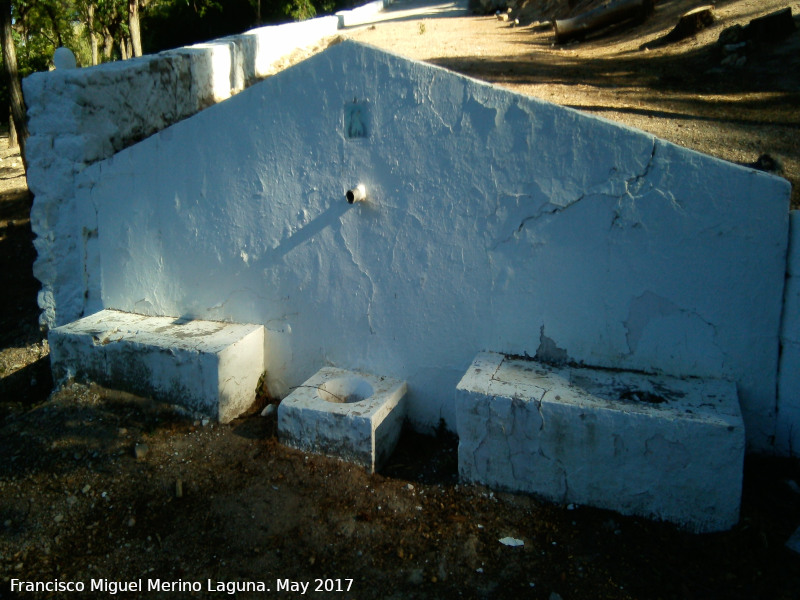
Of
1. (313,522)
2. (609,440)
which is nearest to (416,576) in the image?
(313,522)

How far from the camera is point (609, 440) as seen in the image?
3.23 meters

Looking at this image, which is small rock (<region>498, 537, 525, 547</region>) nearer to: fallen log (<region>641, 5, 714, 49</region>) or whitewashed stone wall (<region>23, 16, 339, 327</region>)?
whitewashed stone wall (<region>23, 16, 339, 327</region>)

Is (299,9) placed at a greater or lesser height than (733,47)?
greater

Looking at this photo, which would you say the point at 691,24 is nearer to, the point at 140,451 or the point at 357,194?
the point at 357,194

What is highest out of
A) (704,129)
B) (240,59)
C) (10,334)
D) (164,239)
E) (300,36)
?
(300,36)

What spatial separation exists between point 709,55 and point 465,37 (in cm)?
567

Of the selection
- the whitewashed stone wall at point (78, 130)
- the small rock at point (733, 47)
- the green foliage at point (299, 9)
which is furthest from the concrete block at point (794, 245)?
the green foliage at point (299, 9)

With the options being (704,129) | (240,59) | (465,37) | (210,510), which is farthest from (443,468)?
(465,37)

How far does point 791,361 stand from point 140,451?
12.1 ft

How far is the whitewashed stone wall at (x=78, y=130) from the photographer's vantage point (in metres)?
4.78

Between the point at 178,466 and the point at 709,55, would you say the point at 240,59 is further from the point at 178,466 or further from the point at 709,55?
the point at 709,55

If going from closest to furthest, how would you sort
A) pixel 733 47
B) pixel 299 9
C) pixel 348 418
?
1. pixel 348 418
2. pixel 733 47
3. pixel 299 9

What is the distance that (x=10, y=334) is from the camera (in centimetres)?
711

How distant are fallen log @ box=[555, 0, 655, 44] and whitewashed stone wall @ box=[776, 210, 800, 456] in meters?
8.21
